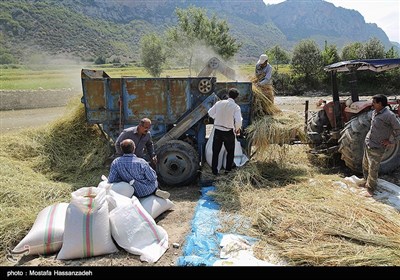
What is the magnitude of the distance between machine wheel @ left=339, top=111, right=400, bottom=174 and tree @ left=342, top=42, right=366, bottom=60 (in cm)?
2755

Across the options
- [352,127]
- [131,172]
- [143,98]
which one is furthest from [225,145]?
[352,127]

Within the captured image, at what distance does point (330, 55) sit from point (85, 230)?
3208 cm

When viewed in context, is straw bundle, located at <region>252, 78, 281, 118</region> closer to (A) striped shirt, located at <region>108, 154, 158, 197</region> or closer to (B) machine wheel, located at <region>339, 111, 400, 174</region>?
(B) machine wheel, located at <region>339, 111, 400, 174</region>

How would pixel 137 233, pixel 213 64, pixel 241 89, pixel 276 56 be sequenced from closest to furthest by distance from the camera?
pixel 137 233 → pixel 241 89 → pixel 213 64 → pixel 276 56

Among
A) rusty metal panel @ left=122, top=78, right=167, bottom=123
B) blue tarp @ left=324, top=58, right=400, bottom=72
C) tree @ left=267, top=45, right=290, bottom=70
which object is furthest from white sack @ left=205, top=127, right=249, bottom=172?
tree @ left=267, top=45, right=290, bottom=70

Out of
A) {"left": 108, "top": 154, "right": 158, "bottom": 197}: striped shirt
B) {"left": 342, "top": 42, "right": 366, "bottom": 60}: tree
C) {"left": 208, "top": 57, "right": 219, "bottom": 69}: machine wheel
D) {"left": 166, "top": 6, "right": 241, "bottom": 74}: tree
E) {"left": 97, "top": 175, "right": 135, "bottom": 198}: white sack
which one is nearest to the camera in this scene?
{"left": 97, "top": 175, "right": 135, "bottom": 198}: white sack

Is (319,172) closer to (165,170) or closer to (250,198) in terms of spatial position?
(250,198)

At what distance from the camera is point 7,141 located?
623 cm

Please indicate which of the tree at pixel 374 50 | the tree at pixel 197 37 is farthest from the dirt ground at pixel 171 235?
the tree at pixel 374 50

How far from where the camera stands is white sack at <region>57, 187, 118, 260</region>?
3.23 m

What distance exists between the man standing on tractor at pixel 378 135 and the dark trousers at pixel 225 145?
213 cm

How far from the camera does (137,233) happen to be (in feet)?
11.2

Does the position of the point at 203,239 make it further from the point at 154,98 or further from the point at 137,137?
the point at 154,98

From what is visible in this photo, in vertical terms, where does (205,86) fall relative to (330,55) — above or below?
below
